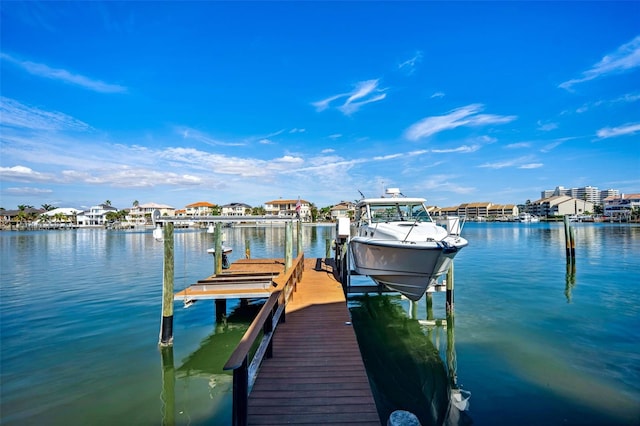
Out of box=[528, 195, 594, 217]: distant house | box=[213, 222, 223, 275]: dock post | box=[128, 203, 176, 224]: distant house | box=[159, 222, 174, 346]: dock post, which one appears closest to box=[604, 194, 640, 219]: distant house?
box=[528, 195, 594, 217]: distant house

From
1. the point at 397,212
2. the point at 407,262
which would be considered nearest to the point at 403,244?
the point at 407,262

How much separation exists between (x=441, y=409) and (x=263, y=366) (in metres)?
3.78

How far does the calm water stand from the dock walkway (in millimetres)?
1769

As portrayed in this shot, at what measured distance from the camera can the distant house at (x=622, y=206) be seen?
11775 centimetres

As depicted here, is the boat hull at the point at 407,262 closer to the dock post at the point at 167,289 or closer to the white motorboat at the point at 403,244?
the white motorboat at the point at 403,244

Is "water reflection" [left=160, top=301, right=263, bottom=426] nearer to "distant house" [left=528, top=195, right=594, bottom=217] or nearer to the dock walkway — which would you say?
the dock walkway

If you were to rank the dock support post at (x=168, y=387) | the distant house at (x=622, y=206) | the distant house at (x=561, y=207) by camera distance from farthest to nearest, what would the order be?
1. the distant house at (x=561, y=207)
2. the distant house at (x=622, y=206)
3. the dock support post at (x=168, y=387)

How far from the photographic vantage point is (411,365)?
869 cm

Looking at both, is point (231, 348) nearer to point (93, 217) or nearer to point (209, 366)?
point (209, 366)

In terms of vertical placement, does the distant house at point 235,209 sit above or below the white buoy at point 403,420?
above

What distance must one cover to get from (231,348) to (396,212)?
6949 mm

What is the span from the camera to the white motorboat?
353 inches

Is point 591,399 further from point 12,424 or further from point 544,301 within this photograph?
point 12,424

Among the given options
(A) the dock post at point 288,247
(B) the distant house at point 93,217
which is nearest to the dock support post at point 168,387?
(A) the dock post at point 288,247
